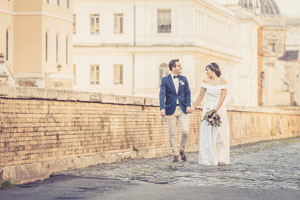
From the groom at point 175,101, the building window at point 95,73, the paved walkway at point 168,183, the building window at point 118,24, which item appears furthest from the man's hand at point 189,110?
the building window at point 118,24

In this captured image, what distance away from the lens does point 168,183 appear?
43.4ft

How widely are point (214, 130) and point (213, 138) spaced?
0.16 metres

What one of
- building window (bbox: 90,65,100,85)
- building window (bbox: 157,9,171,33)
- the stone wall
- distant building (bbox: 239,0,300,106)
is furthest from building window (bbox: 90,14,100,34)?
distant building (bbox: 239,0,300,106)

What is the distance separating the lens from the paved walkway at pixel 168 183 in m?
11.5

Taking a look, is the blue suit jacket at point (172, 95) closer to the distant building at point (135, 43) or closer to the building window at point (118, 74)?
the distant building at point (135, 43)

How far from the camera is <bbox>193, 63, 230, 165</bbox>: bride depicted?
1805 cm

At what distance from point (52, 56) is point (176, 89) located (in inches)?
1660

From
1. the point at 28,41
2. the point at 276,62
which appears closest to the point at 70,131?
the point at 28,41

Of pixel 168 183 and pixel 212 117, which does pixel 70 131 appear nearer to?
pixel 212 117

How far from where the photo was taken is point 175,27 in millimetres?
79500

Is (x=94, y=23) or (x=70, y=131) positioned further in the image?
(x=94, y=23)

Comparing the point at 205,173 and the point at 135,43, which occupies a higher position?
the point at 135,43

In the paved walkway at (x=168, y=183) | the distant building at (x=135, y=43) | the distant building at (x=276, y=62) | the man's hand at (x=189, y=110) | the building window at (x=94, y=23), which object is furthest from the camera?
the distant building at (x=276, y=62)

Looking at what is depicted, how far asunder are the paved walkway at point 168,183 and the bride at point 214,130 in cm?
56
